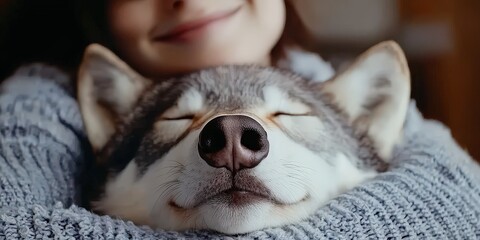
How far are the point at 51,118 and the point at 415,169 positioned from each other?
1.54 feet

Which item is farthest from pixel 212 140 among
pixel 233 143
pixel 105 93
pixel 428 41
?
pixel 428 41

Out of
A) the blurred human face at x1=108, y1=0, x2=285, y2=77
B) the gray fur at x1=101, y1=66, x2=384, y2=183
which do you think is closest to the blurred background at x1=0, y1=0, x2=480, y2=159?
the blurred human face at x1=108, y1=0, x2=285, y2=77

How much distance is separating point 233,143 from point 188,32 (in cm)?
30

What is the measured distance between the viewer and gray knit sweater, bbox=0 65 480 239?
27.8 inches

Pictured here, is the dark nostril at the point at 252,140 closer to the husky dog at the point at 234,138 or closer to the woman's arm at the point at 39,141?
the husky dog at the point at 234,138

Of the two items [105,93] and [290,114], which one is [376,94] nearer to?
[290,114]

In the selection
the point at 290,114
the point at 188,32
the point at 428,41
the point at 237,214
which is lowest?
the point at 237,214

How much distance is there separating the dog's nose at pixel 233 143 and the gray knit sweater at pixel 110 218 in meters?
0.08

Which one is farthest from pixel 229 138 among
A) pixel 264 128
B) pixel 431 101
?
pixel 431 101

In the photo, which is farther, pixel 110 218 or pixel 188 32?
pixel 188 32

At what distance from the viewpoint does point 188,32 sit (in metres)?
0.93

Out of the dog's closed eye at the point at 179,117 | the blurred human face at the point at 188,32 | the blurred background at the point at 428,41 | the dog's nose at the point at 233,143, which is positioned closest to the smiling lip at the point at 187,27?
the blurred human face at the point at 188,32

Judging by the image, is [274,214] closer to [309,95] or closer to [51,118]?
[309,95]

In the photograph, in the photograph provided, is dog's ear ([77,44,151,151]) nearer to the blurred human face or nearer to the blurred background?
the blurred human face
